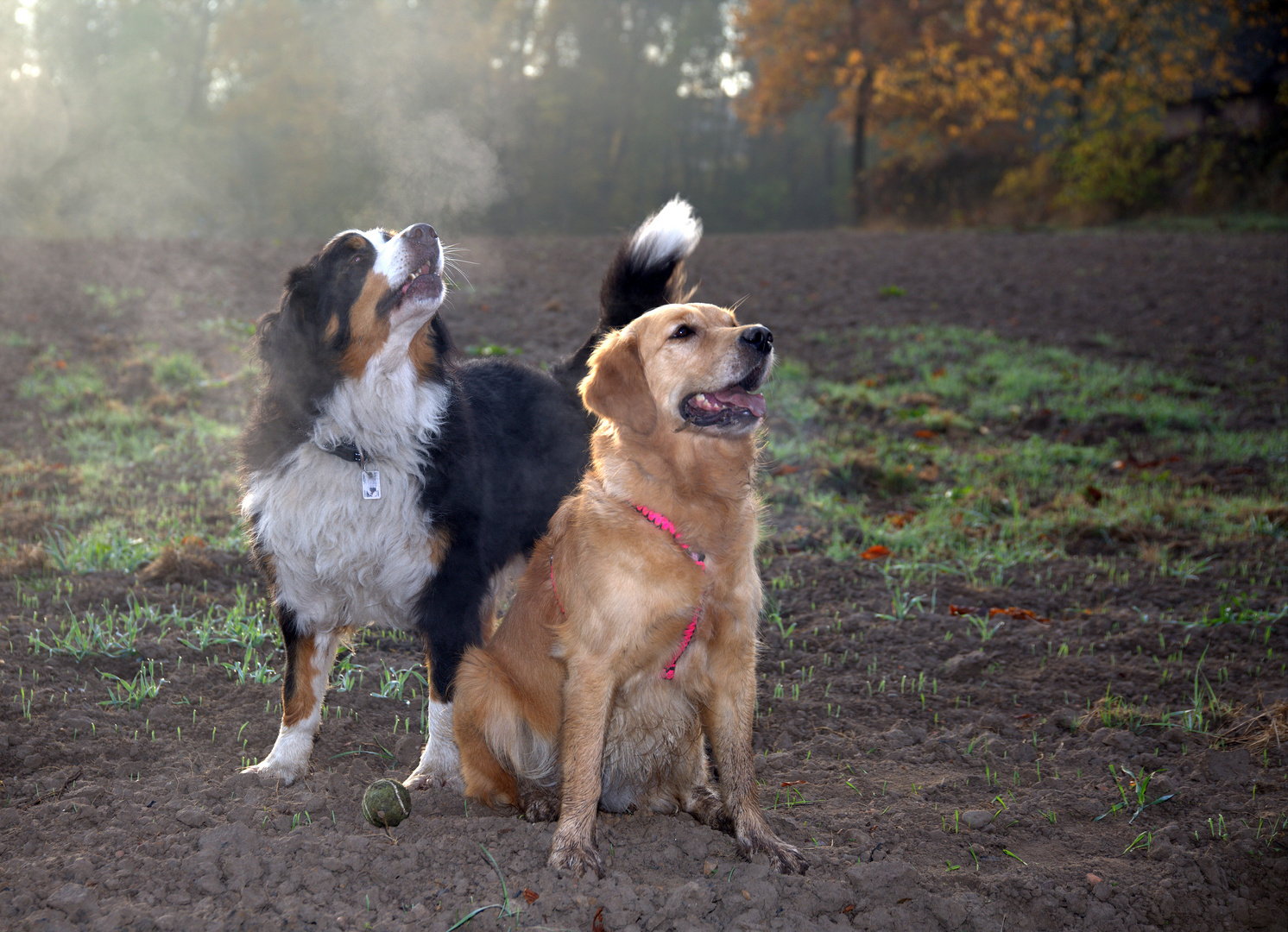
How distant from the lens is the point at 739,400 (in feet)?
9.76

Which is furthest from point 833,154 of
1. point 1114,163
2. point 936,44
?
point 1114,163

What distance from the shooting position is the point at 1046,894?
8.49ft

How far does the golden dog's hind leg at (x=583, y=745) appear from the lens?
274 cm

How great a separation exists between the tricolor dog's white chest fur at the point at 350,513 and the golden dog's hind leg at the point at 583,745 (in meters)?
0.96

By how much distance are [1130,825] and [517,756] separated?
197cm

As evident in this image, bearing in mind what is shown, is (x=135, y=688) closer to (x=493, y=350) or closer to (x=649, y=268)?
(x=649, y=268)

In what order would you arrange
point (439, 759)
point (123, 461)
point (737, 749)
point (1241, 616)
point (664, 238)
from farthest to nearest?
point (123, 461) → point (1241, 616) → point (664, 238) → point (439, 759) → point (737, 749)

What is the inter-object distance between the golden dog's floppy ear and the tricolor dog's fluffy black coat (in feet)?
2.84

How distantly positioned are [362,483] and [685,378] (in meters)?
1.29

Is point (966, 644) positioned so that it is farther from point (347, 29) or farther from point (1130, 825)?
point (347, 29)

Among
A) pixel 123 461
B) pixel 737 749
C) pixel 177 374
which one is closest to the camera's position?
pixel 737 749

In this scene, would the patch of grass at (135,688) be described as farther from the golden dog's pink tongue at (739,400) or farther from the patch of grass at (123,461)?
the golden dog's pink tongue at (739,400)

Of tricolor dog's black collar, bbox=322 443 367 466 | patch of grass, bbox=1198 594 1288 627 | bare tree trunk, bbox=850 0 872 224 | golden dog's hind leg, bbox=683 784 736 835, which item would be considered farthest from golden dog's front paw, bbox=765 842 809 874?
bare tree trunk, bbox=850 0 872 224

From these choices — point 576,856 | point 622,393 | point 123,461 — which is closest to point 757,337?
point 622,393
